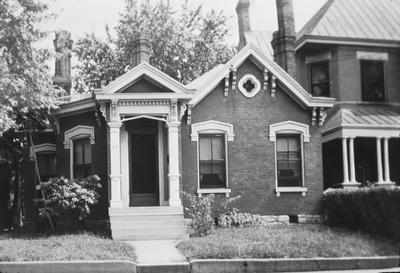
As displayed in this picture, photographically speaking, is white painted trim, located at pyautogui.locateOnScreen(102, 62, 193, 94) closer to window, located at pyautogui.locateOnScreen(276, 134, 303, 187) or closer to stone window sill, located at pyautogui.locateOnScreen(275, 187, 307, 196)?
→ window, located at pyautogui.locateOnScreen(276, 134, 303, 187)

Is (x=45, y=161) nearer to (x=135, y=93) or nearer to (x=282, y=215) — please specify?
(x=135, y=93)

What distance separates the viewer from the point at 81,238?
39.2 feet

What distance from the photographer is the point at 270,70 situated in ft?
50.1

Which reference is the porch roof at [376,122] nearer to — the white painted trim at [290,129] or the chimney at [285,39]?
the white painted trim at [290,129]

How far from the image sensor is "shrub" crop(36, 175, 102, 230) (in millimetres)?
13305

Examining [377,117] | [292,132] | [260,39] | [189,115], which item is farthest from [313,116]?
[377,117]

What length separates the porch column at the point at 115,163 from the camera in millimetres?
13836

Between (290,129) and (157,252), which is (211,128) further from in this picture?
(157,252)

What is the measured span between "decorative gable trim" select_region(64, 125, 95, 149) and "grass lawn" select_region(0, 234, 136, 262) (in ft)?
13.0

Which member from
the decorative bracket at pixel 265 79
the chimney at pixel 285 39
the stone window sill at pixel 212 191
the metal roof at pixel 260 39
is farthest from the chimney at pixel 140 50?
the metal roof at pixel 260 39

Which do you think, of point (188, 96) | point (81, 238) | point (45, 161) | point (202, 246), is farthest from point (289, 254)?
point (45, 161)

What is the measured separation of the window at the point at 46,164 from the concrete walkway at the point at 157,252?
632 cm

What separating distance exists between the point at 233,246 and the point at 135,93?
18.2 feet

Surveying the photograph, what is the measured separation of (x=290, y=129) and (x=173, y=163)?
A: 12.4ft
